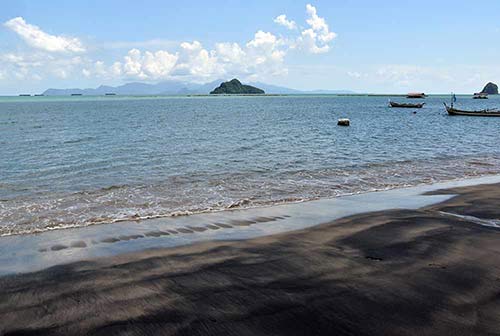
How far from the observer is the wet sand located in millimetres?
5691

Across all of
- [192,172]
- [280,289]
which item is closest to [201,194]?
[192,172]

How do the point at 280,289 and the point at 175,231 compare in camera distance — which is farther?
the point at 175,231

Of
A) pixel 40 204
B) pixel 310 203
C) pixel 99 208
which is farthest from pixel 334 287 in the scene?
pixel 40 204

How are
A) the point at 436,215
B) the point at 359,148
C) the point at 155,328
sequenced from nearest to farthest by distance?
1. the point at 155,328
2. the point at 436,215
3. the point at 359,148

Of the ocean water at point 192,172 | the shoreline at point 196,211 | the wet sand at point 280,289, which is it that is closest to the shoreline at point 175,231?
the shoreline at point 196,211

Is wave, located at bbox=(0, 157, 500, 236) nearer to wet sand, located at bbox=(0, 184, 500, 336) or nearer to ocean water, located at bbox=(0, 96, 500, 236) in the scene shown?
ocean water, located at bbox=(0, 96, 500, 236)

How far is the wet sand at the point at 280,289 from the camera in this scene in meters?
5.69

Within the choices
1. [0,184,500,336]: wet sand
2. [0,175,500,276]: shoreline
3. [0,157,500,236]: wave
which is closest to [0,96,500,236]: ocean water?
[0,157,500,236]: wave

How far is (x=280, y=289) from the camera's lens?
6801mm

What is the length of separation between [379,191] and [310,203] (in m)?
3.92

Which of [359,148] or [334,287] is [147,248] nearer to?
[334,287]

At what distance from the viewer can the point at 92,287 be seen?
7.14m

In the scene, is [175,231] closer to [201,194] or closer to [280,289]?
[280,289]

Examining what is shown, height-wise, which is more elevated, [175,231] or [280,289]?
[280,289]
